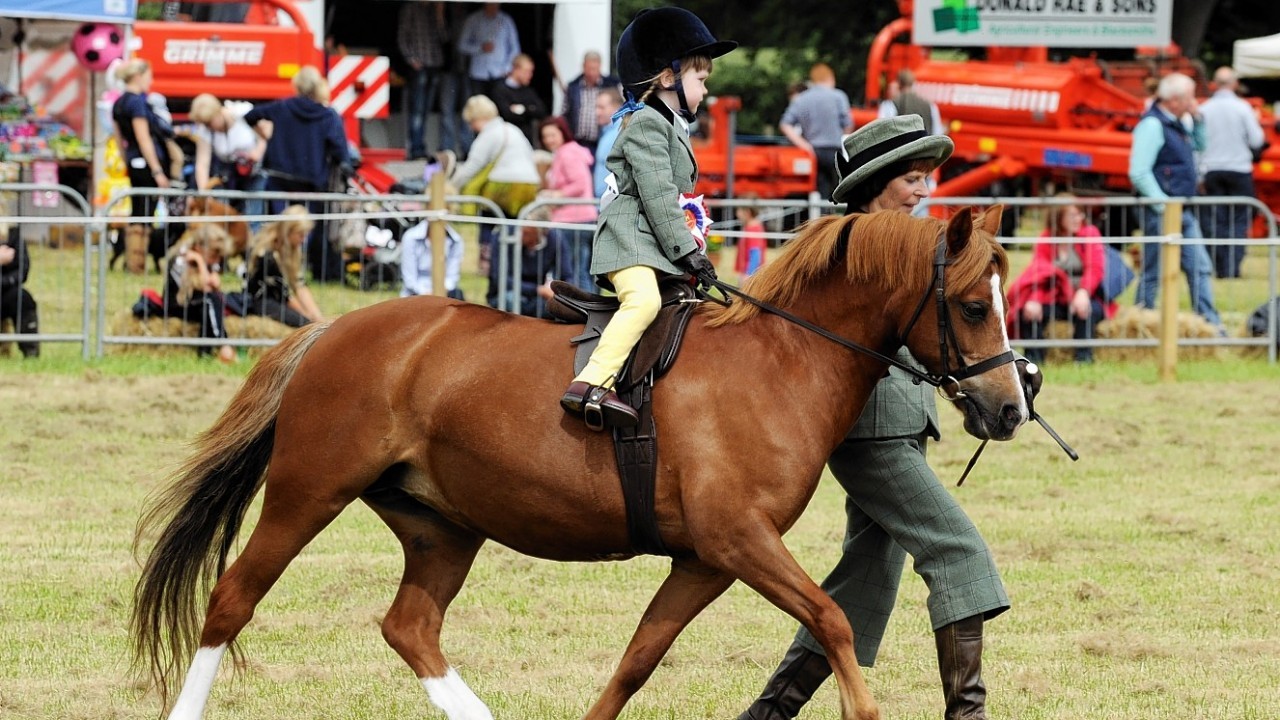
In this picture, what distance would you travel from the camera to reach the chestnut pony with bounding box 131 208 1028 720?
4.94 meters

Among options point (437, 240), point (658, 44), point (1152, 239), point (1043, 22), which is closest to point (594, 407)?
point (658, 44)

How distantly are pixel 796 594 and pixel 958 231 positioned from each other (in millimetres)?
1044

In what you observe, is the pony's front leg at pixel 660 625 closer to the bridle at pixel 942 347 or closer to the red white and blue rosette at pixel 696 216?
the bridle at pixel 942 347

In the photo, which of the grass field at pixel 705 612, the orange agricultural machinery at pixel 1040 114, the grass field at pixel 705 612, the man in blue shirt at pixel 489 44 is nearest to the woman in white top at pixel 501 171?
the grass field at pixel 705 612

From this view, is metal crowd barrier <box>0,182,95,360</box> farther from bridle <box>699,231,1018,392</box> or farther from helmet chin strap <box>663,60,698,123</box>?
bridle <box>699,231,1018,392</box>

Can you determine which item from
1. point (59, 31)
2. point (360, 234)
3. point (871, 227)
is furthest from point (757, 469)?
point (59, 31)

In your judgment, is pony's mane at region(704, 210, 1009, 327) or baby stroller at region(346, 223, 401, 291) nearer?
pony's mane at region(704, 210, 1009, 327)

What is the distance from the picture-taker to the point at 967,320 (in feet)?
16.2

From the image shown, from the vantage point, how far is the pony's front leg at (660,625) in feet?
16.8

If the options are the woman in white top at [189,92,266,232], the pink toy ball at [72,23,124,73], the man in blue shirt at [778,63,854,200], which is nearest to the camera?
the woman in white top at [189,92,266,232]

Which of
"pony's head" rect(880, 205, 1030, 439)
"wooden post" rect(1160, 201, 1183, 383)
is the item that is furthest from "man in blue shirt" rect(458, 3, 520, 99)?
"pony's head" rect(880, 205, 1030, 439)

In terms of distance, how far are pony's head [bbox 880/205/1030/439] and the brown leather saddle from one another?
654 mm

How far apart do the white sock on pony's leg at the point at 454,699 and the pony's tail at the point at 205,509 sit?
753 millimetres

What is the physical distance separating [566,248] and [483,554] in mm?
5599
